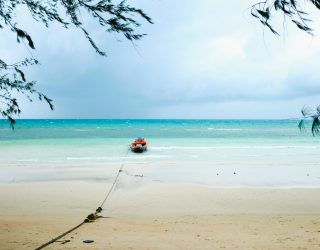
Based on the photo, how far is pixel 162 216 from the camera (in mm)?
8500

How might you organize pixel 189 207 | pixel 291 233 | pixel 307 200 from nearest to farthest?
pixel 291 233, pixel 189 207, pixel 307 200

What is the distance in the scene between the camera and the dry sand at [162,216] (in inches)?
233

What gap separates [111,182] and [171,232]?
7.14 m

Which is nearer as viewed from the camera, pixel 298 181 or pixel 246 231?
pixel 246 231

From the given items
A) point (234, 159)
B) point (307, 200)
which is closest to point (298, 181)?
point (307, 200)

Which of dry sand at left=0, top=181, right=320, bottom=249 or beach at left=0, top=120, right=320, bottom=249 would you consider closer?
dry sand at left=0, top=181, right=320, bottom=249

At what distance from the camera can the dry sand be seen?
19.4 ft

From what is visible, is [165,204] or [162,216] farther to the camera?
[165,204]

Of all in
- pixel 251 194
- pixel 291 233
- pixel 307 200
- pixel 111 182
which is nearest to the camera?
pixel 291 233

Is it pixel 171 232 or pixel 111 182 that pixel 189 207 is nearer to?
pixel 171 232

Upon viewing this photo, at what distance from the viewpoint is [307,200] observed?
10.3 metres

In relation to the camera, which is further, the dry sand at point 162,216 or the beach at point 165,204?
the beach at point 165,204

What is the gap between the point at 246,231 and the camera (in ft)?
22.2

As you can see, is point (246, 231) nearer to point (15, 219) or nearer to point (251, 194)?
point (251, 194)
